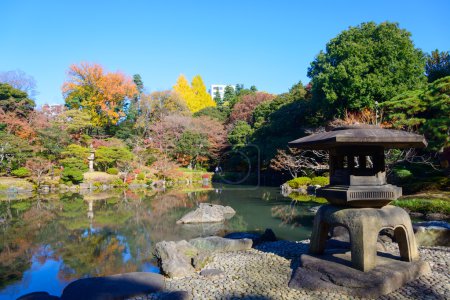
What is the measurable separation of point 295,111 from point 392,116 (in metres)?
10.8

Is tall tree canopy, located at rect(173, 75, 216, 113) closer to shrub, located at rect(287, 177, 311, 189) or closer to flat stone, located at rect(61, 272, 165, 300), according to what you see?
shrub, located at rect(287, 177, 311, 189)

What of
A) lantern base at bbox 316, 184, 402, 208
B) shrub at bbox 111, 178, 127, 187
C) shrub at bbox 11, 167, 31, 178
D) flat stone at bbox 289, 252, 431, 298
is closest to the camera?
flat stone at bbox 289, 252, 431, 298

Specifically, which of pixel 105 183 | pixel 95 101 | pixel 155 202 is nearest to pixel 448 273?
pixel 155 202

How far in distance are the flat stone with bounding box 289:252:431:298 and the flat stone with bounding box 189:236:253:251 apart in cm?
197

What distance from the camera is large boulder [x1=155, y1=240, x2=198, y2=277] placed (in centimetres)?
478

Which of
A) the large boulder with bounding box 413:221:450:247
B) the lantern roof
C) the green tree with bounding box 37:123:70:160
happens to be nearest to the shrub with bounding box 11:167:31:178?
the green tree with bounding box 37:123:70:160

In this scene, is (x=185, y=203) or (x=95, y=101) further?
(x=95, y=101)

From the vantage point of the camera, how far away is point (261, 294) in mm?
3795

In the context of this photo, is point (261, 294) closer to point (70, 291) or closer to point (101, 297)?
point (101, 297)

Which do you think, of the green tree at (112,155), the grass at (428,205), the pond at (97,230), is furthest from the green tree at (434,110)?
the green tree at (112,155)

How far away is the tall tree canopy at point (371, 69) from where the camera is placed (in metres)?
15.3

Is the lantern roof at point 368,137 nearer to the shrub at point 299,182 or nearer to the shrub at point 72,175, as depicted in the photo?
the shrub at point 299,182

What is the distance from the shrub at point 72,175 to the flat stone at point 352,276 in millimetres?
19133

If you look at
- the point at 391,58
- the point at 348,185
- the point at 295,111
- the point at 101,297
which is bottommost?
the point at 101,297
